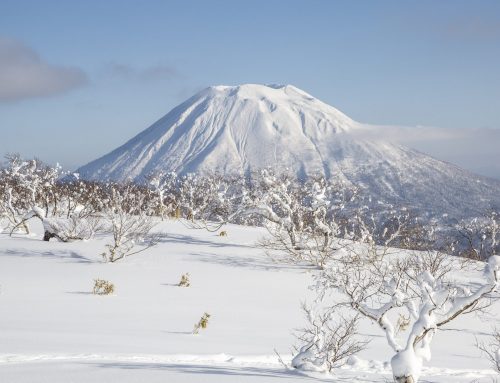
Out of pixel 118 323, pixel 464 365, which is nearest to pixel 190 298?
pixel 118 323

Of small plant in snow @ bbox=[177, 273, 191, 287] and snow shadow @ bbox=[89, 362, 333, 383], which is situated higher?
snow shadow @ bbox=[89, 362, 333, 383]

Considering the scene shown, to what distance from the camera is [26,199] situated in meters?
39.9

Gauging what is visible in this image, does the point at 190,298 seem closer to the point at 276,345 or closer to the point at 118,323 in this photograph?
the point at 118,323

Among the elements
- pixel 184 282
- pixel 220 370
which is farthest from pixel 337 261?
pixel 220 370

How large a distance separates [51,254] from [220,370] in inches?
690

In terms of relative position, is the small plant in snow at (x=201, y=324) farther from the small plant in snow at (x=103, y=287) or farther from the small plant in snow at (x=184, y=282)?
the small plant in snow at (x=184, y=282)

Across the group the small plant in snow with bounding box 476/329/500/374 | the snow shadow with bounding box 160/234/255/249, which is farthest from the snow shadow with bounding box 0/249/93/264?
the small plant in snow with bounding box 476/329/500/374

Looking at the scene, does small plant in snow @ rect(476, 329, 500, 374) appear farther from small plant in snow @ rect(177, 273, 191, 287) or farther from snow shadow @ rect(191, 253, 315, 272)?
snow shadow @ rect(191, 253, 315, 272)

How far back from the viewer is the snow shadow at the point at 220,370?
25.4 feet

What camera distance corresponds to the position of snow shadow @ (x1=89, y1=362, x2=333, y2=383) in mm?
7752

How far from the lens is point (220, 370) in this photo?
8.14m

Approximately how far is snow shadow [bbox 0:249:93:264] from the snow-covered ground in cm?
4

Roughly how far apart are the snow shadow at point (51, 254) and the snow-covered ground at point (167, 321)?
4cm

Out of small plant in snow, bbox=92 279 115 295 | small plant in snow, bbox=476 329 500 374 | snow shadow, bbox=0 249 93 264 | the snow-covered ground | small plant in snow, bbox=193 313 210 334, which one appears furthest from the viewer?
snow shadow, bbox=0 249 93 264
